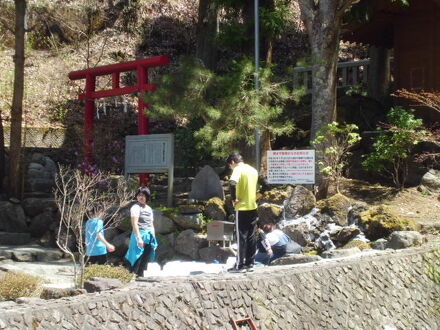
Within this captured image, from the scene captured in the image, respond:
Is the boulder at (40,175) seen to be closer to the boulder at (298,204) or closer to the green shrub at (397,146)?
the boulder at (298,204)

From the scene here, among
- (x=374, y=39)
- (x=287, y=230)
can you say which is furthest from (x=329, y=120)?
(x=374, y=39)

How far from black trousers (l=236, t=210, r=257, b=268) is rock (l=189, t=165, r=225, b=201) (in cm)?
472

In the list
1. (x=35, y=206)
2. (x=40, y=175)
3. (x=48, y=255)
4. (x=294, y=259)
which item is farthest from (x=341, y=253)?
(x=40, y=175)

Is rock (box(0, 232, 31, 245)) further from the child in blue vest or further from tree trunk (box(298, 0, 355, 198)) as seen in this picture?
tree trunk (box(298, 0, 355, 198))

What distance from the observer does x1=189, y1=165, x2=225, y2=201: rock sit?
14102 mm

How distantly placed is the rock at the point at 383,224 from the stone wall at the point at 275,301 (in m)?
1.17

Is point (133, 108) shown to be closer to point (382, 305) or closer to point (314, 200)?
point (314, 200)

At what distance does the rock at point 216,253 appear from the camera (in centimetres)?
1248

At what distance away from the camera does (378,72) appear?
73.1 ft

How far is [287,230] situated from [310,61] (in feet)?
13.6

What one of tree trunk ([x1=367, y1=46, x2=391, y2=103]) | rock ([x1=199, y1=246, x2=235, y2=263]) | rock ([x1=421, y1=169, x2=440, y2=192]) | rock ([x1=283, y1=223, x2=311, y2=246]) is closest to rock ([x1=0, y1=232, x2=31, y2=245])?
rock ([x1=199, y1=246, x2=235, y2=263])

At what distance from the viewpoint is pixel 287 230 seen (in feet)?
41.1

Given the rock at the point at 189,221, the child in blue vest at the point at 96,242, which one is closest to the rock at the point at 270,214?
the rock at the point at 189,221

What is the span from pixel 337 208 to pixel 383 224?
1.04 m
